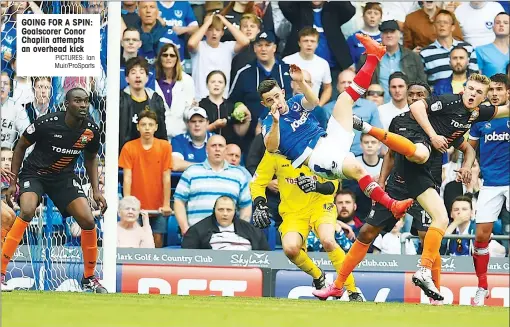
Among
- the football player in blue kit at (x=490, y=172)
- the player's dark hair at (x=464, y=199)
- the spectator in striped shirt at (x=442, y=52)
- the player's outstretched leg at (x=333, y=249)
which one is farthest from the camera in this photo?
the spectator in striped shirt at (x=442, y=52)

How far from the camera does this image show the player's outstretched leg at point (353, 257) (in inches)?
454

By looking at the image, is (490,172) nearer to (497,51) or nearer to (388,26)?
(497,51)

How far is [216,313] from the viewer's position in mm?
8977

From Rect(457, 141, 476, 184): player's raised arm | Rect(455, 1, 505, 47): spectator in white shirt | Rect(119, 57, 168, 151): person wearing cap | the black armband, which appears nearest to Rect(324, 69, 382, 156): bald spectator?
Rect(455, 1, 505, 47): spectator in white shirt

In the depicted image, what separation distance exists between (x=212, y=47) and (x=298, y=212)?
173 inches

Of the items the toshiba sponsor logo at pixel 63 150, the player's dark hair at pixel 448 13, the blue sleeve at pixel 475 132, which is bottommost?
the toshiba sponsor logo at pixel 63 150

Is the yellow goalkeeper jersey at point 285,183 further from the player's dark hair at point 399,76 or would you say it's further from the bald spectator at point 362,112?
the player's dark hair at point 399,76

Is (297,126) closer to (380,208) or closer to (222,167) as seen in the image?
(380,208)

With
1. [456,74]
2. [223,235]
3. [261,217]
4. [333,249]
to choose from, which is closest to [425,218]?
[333,249]

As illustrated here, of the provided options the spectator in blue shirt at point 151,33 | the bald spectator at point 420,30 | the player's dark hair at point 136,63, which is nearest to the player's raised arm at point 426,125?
the bald spectator at point 420,30

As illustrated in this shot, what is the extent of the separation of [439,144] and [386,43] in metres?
4.73

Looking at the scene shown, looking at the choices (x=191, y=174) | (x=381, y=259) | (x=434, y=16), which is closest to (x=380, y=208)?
(x=381, y=259)

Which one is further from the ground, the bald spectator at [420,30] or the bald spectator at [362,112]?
the bald spectator at [420,30]

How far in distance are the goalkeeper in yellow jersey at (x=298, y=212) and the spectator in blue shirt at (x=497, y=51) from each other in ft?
14.8
